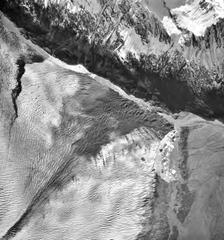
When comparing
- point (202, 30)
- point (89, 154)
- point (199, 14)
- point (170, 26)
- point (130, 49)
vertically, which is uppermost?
point (199, 14)

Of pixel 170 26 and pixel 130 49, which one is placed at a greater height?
Answer: pixel 170 26

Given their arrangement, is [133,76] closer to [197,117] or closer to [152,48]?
[152,48]

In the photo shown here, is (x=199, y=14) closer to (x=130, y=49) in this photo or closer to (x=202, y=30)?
(x=202, y=30)

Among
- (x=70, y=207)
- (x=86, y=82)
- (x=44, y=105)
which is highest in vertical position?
(x=86, y=82)

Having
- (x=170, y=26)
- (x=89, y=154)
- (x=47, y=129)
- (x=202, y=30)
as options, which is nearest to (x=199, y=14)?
(x=202, y=30)

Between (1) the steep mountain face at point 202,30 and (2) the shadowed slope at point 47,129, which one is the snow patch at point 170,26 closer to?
(1) the steep mountain face at point 202,30

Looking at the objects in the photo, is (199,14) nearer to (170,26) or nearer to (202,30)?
(202,30)

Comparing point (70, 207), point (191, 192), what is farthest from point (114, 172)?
point (191, 192)

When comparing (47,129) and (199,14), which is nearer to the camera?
(47,129)
